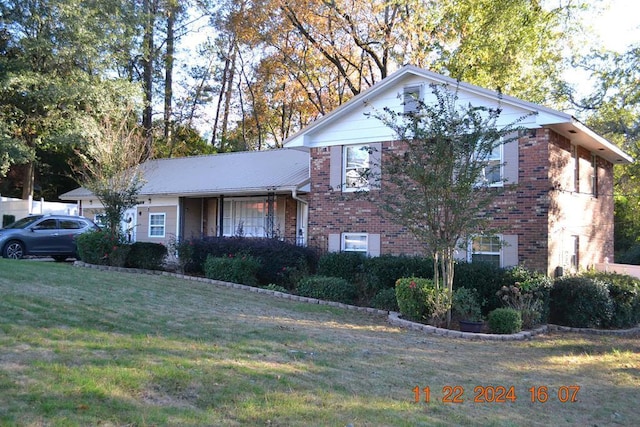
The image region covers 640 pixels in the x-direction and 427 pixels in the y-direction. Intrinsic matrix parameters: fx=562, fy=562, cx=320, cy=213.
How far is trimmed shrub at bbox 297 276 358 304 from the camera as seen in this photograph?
13156mm

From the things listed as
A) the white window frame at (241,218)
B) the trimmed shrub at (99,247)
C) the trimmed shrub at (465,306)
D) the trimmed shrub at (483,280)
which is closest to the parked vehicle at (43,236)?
the trimmed shrub at (99,247)

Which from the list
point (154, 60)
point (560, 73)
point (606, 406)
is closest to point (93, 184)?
point (606, 406)

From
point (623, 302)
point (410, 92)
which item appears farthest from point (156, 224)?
point (623, 302)

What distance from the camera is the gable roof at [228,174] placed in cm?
1911

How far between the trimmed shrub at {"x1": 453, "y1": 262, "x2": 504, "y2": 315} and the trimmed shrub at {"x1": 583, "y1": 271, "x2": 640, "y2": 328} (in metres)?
2.58

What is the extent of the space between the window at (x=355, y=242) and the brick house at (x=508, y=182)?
3 cm

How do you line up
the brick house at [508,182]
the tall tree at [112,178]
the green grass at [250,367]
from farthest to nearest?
the tall tree at [112,178] < the brick house at [508,182] < the green grass at [250,367]

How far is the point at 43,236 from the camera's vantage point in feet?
60.6

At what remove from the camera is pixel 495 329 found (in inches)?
424

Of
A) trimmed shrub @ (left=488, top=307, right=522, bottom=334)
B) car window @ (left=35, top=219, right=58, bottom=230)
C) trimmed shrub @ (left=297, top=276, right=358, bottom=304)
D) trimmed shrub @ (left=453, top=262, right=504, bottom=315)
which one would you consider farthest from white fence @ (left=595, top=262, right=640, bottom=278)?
car window @ (left=35, top=219, right=58, bottom=230)

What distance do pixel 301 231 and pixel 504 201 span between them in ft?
23.8

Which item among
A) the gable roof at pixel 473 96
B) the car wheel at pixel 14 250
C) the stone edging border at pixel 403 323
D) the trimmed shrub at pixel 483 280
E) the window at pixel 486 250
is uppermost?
the gable roof at pixel 473 96

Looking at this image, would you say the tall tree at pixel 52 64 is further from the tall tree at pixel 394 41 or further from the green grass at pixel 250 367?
the green grass at pixel 250 367

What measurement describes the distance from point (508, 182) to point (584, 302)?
3.35 meters
